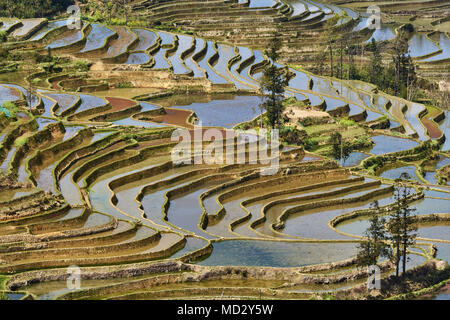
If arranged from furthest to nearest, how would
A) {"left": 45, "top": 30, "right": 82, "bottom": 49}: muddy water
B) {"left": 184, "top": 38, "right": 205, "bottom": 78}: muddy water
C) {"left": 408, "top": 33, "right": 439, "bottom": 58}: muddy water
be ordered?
{"left": 408, "top": 33, "right": 439, "bottom": 58}: muddy water
{"left": 45, "top": 30, "right": 82, "bottom": 49}: muddy water
{"left": 184, "top": 38, "right": 205, "bottom": 78}: muddy water

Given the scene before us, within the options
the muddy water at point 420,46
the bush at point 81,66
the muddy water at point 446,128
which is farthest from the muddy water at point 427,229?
the muddy water at point 420,46

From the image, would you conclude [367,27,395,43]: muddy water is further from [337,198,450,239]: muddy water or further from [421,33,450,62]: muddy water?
[337,198,450,239]: muddy water

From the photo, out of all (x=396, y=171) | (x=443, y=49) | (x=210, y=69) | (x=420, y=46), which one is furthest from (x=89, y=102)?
(x=443, y=49)

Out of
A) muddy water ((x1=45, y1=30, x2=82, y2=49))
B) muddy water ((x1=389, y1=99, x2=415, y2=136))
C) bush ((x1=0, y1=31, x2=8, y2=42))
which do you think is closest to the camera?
muddy water ((x1=389, y1=99, x2=415, y2=136))

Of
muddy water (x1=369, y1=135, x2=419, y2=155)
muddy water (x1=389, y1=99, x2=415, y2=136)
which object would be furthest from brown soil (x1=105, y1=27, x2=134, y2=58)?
muddy water (x1=369, y1=135, x2=419, y2=155)

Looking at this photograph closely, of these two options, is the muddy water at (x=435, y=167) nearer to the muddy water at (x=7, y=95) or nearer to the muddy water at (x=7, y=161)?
the muddy water at (x=7, y=161)

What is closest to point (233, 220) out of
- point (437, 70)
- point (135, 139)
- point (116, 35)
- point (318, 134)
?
point (135, 139)

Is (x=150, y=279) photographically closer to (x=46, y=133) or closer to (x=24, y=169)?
(x=24, y=169)
